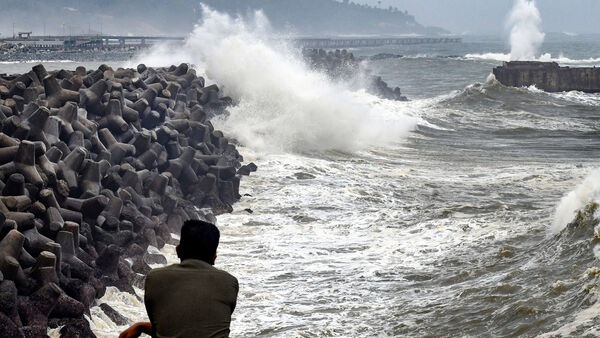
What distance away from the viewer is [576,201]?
11.1 m

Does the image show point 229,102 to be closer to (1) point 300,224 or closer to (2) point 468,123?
(1) point 300,224

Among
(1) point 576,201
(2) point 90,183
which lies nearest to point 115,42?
(2) point 90,183

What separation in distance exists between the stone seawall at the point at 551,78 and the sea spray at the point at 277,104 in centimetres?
1482

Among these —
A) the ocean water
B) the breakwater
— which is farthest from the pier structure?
the breakwater

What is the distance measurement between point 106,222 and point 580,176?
9.02m

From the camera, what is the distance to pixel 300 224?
13.0m

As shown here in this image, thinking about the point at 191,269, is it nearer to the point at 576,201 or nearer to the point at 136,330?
the point at 136,330

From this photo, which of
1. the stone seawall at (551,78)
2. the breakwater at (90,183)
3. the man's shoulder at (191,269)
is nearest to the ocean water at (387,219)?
the breakwater at (90,183)

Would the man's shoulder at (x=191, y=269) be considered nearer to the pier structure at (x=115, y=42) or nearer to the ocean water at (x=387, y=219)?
the ocean water at (x=387, y=219)

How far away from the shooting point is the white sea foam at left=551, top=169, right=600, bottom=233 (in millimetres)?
10859

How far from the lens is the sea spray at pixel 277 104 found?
20.5 m

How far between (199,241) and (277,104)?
61.3 feet

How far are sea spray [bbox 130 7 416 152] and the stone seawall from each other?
583 inches

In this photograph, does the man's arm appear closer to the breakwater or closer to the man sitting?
the man sitting
